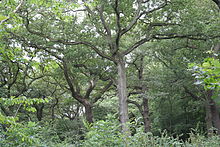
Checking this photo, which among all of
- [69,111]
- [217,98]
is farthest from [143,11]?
[69,111]

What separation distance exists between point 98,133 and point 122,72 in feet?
25.8

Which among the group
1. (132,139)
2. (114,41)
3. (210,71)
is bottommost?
(132,139)

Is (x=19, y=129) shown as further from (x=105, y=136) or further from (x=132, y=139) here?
(x=132, y=139)

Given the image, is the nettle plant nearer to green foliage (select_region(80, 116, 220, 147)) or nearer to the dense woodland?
the dense woodland

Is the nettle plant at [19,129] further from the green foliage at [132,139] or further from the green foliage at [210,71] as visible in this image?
the green foliage at [210,71]

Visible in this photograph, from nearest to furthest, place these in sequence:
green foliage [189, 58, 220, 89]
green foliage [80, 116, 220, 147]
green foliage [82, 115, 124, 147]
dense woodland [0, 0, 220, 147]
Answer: green foliage [189, 58, 220, 89]
green foliage [80, 116, 220, 147]
green foliage [82, 115, 124, 147]
dense woodland [0, 0, 220, 147]

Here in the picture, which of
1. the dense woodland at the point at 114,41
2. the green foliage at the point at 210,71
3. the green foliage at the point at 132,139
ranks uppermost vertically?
the dense woodland at the point at 114,41

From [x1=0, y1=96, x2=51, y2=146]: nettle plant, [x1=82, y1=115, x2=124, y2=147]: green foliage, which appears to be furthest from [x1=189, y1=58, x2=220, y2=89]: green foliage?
[x1=0, y1=96, x2=51, y2=146]: nettle plant

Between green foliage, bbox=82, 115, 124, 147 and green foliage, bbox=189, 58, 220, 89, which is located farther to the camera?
green foliage, bbox=82, 115, 124, 147

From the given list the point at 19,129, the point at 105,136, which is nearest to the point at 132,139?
the point at 105,136

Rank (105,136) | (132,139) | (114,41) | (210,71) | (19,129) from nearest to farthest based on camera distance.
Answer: (210,71) → (132,139) → (105,136) → (19,129) → (114,41)

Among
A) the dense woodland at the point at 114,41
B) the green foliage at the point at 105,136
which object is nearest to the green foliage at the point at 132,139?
the green foliage at the point at 105,136

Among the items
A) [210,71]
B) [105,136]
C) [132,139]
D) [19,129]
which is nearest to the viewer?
[210,71]

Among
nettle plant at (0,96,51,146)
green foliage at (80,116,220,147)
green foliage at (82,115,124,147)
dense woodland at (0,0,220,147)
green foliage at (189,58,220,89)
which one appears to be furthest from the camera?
dense woodland at (0,0,220,147)
